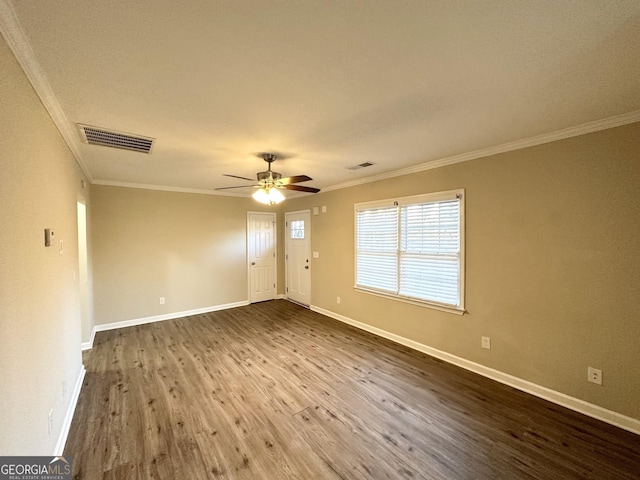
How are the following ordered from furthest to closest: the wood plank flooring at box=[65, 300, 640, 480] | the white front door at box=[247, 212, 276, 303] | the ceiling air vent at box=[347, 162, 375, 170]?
the white front door at box=[247, 212, 276, 303] < the ceiling air vent at box=[347, 162, 375, 170] < the wood plank flooring at box=[65, 300, 640, 480]

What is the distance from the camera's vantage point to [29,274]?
146 centimetres

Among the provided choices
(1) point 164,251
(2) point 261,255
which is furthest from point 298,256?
(1) point 164,251

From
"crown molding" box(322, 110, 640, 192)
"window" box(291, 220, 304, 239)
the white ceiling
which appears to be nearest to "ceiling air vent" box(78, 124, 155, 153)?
the white ceiling

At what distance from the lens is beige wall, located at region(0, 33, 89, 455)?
1.18m

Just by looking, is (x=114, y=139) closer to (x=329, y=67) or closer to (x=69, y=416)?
(x=329, y=67)

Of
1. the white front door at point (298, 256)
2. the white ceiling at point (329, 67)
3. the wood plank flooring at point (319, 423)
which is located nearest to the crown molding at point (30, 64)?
the white ceiling at point (329, 67)

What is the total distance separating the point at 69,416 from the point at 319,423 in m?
2.14

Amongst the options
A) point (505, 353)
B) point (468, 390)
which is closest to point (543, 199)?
point (505, 353)

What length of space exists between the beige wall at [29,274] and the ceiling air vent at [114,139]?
0.76ft

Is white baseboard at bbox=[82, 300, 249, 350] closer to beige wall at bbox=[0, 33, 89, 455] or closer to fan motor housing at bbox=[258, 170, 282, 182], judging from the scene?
beige wall at bbox=[0, 33, 89, 455]

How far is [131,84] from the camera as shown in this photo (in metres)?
1.66

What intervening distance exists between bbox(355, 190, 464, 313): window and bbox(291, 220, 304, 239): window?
1.71 meters

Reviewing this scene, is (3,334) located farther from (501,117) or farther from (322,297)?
(322,297)

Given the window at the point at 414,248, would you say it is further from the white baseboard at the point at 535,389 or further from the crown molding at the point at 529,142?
the white baseboard at the point at 535,389
